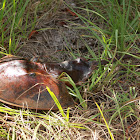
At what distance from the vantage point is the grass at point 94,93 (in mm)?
1347

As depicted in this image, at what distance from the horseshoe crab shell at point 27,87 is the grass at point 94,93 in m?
0.06

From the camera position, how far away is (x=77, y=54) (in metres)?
1.96

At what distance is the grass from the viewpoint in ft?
4.42

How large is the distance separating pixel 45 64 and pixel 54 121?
1.48 ft

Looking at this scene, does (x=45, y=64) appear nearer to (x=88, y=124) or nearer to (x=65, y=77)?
(x=65, y=77)

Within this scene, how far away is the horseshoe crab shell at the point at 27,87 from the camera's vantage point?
137 cm

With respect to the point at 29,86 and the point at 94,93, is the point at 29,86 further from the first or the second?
the point at 94,93

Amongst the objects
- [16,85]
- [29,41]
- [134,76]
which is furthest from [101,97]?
[29,41]

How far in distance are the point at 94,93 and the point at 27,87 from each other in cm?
54

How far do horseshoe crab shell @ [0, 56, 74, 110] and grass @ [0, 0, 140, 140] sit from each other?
0.06m

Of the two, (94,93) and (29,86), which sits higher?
(29,86)

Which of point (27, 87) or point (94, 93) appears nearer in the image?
point (27, 87)

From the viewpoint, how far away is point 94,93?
5.53 ft

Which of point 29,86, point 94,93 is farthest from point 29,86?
point 94,93
